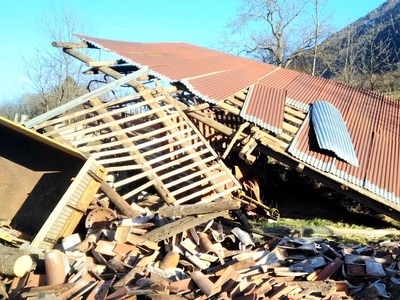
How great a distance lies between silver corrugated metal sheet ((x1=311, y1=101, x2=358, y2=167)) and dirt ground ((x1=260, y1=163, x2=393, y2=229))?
6.16 ft

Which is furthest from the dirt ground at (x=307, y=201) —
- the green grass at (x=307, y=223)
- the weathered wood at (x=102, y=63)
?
the weathered wood at (x=102, y=63)

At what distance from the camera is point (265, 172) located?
11.1 m

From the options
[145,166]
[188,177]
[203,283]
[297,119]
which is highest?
[297,119]

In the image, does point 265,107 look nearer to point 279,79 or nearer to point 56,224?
point 279,79

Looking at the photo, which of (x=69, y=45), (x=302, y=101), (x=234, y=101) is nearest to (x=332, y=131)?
(x=302, y=101)

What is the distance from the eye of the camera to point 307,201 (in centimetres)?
1072

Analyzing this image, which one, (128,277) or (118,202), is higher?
(118,202)

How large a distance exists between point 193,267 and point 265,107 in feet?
16.1

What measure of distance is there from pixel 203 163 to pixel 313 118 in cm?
305

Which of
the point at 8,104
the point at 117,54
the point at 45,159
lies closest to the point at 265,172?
the point at 117,54

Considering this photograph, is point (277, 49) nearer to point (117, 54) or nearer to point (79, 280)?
point (117, 54)

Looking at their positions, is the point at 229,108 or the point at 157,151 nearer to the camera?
the point at 157,151

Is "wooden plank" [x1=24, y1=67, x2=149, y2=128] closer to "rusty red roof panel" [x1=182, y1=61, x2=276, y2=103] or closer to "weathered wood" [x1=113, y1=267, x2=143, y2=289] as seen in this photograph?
"rusty red roof panel" [x1=182, y1=61, x2=276, y2=103]

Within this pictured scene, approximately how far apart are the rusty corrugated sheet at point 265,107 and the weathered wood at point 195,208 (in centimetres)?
321
